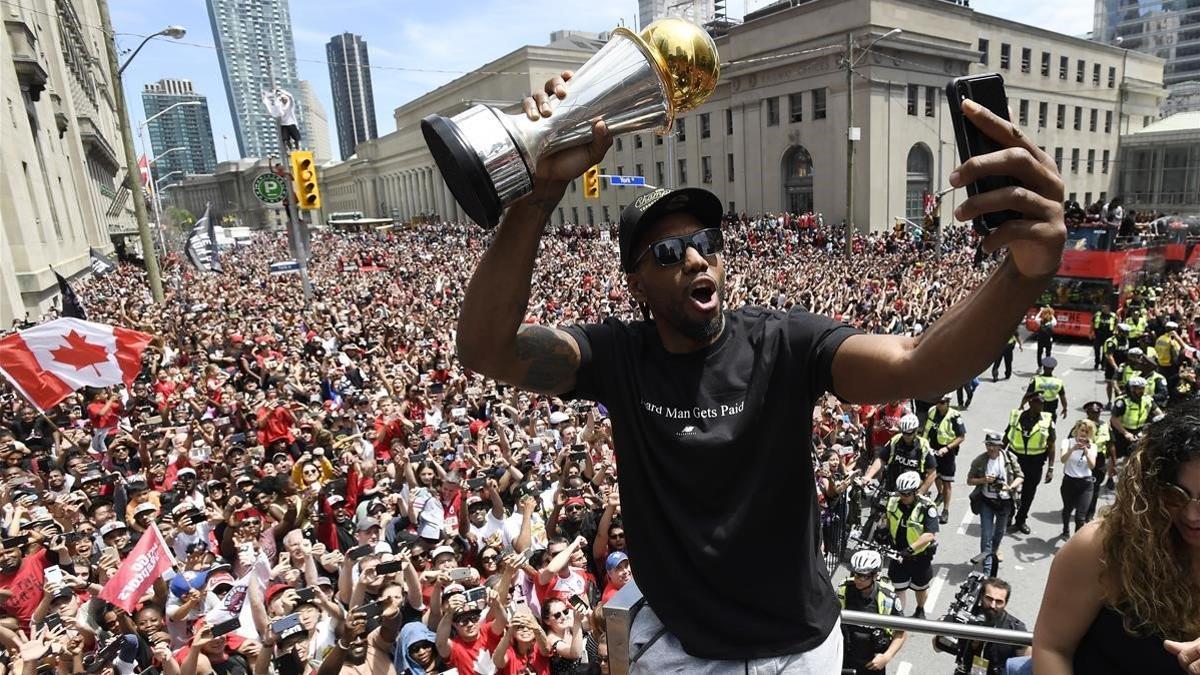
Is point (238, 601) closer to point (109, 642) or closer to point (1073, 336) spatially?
point (109, 642)

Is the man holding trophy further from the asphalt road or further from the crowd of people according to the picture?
the asphalt road

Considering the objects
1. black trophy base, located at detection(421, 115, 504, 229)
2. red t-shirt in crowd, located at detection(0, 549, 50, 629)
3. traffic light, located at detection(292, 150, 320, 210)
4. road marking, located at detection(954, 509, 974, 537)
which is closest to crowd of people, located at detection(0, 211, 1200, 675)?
red t-shirt in crowd, located at detection(0, 549, 50, 629)

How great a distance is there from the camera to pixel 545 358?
5.71 feet

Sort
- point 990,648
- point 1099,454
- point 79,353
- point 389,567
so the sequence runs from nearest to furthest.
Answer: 1. point 389,567
2. point 990,648
3. point 1099,454
4. point 79,353

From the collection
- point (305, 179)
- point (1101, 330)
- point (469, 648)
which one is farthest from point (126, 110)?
point (1101, 330)

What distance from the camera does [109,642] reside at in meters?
4.70

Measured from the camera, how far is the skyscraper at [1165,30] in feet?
265

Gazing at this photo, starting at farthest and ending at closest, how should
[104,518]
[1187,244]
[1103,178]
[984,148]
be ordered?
[1103,178], [1187,244], [104,518], [984,148]

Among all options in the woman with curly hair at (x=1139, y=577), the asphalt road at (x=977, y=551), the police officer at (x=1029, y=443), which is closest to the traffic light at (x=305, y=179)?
the asphalt road at (x=977, y=551)

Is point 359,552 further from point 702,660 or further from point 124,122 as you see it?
point 124,122

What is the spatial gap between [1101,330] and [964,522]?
410 inches

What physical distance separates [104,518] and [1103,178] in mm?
68492

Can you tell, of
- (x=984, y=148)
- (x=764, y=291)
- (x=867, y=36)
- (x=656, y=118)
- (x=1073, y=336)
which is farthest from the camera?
(x=867, y=36)

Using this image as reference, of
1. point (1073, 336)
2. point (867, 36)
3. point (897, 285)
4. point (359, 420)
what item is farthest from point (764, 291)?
point (867, 36)
